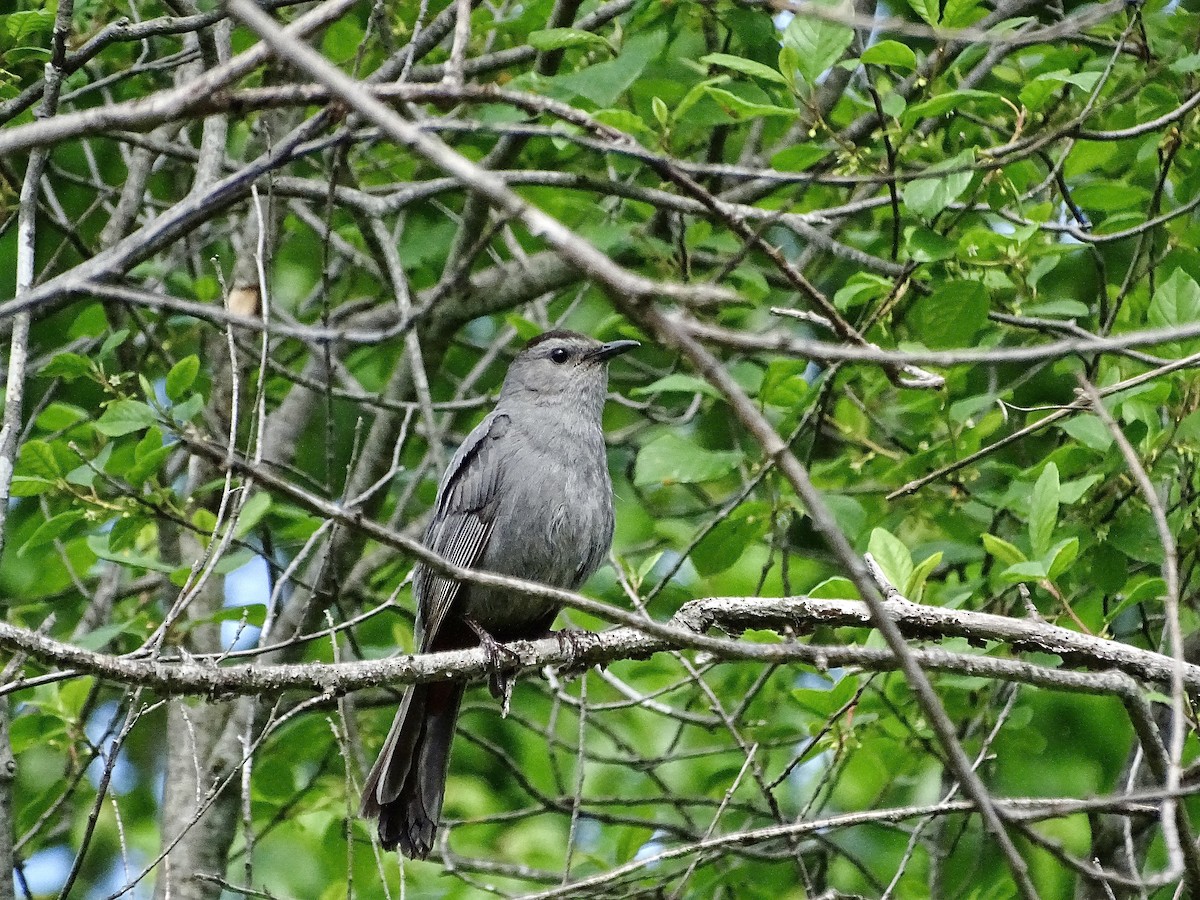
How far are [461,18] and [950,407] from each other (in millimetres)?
2826

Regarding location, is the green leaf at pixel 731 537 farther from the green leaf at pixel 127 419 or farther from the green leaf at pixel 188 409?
the green leaf at pixel 127 419

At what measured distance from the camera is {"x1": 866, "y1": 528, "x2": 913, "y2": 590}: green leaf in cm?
429

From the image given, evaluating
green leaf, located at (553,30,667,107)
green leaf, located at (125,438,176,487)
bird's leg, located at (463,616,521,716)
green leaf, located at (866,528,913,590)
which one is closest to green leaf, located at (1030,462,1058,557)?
green leaf, located at (866,528,913,590)

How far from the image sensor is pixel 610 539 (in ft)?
18.5

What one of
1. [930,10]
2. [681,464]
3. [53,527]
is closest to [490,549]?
[681,464]

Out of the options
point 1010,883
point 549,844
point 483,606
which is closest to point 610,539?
point 483,606

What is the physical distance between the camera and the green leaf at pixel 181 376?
4957 millimetres

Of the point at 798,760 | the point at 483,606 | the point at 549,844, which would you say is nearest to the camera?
the point at 798,760

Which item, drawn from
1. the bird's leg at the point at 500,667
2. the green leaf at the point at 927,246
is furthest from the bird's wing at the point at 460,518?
the green leaf at the point at 927,246

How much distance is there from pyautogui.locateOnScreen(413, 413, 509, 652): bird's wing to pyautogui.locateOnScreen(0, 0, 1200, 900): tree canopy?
0.20 meters

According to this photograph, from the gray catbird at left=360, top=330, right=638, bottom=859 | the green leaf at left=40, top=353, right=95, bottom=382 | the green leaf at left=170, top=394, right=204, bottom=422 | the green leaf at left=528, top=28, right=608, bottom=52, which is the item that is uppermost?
the green leaf at left=528, top=28, right=608, bottom=52

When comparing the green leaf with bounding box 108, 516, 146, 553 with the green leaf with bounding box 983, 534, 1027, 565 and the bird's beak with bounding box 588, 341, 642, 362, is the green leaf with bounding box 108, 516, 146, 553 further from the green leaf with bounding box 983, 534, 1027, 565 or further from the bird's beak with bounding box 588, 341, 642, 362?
the green leaf with bounding box 983, 534, 1027, 565

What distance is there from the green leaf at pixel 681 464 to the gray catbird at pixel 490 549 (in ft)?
1.42

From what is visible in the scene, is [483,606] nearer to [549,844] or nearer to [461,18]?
[549,844]
